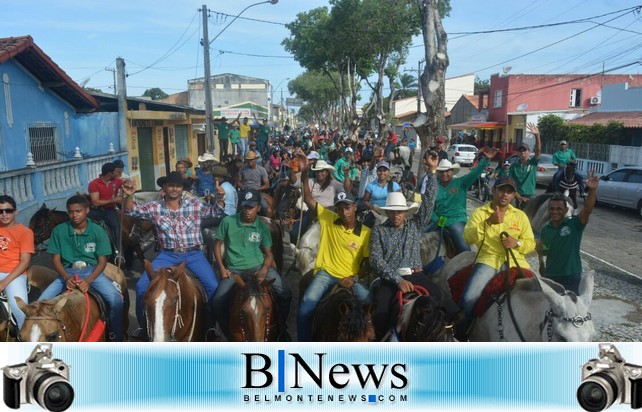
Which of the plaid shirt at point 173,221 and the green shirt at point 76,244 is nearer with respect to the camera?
the green shirt at point 76,244

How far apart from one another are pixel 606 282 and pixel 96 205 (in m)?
8.69

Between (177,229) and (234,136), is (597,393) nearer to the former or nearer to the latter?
(177,229)

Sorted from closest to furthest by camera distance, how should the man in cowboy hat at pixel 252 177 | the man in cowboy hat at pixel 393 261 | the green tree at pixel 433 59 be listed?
the man in cowboy hat at pixel 393 261
the man in cowboy hat at pixel 252 177
the green tree at pixel 433 59

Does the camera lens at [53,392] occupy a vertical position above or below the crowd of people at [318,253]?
below

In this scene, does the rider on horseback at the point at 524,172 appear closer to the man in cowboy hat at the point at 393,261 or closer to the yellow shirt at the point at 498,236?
the yellow shirt at the point at 498,236

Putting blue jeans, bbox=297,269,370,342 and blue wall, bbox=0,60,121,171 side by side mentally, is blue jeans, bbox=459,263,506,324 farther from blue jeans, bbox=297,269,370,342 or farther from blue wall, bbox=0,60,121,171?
blue wall, bbox=0,60,121,171

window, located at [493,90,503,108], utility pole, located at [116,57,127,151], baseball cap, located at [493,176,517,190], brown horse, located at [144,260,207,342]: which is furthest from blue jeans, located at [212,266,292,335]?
window, located at [493,90,503,108]

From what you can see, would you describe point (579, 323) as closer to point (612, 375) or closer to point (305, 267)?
point (612, 375)

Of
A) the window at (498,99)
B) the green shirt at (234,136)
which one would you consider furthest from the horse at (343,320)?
the window at (498,99)

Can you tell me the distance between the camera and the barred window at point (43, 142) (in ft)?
39.2

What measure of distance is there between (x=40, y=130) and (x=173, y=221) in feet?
27.8

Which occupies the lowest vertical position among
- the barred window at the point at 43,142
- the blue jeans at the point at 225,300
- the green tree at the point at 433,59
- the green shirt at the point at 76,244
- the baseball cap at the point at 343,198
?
the blue jeans at the point at 225,300

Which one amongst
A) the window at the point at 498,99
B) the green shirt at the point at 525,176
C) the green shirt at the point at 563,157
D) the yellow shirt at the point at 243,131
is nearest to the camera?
the green shirt at the point at 525,176

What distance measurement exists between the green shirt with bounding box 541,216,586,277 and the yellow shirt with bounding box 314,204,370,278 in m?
2.18
